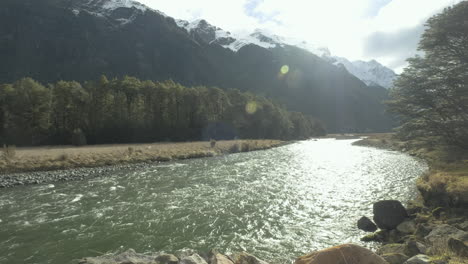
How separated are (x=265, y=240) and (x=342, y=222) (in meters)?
4.54

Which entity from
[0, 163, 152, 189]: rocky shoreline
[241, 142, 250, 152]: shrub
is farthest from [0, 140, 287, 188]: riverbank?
[241, 142, 250, 152]: shrub

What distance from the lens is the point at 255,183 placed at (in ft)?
71.3

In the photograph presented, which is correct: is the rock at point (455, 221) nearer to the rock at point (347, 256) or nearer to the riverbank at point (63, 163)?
the rock at point (347, 256)

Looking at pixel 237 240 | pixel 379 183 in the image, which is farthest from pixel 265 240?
pixel 379 183

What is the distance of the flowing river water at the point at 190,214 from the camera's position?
1008 cm

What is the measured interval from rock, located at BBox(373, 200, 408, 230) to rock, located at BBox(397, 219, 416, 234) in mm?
386

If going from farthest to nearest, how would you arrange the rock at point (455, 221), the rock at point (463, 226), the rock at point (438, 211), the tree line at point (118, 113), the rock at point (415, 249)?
the tree line at point (118, 113)
the rock at point (438, 211)
the rock at point (455, 221)
the rock at point (463, 226)
the rock at point (415, 249)

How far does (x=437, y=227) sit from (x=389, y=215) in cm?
264

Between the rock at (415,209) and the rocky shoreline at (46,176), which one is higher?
the rock at (415,209)

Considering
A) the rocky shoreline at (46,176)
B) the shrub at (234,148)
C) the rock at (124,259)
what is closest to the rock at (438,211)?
the rock at (124,259)

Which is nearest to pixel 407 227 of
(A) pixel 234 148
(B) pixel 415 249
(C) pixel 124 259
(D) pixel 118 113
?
(B) pixel 415 249

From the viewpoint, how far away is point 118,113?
223 ft

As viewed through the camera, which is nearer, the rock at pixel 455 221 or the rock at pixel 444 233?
the rock at pixel 444 233

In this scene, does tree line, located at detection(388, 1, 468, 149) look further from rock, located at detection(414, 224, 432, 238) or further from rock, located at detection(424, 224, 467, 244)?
rock, located at detection(424, 224, 467, 244)
